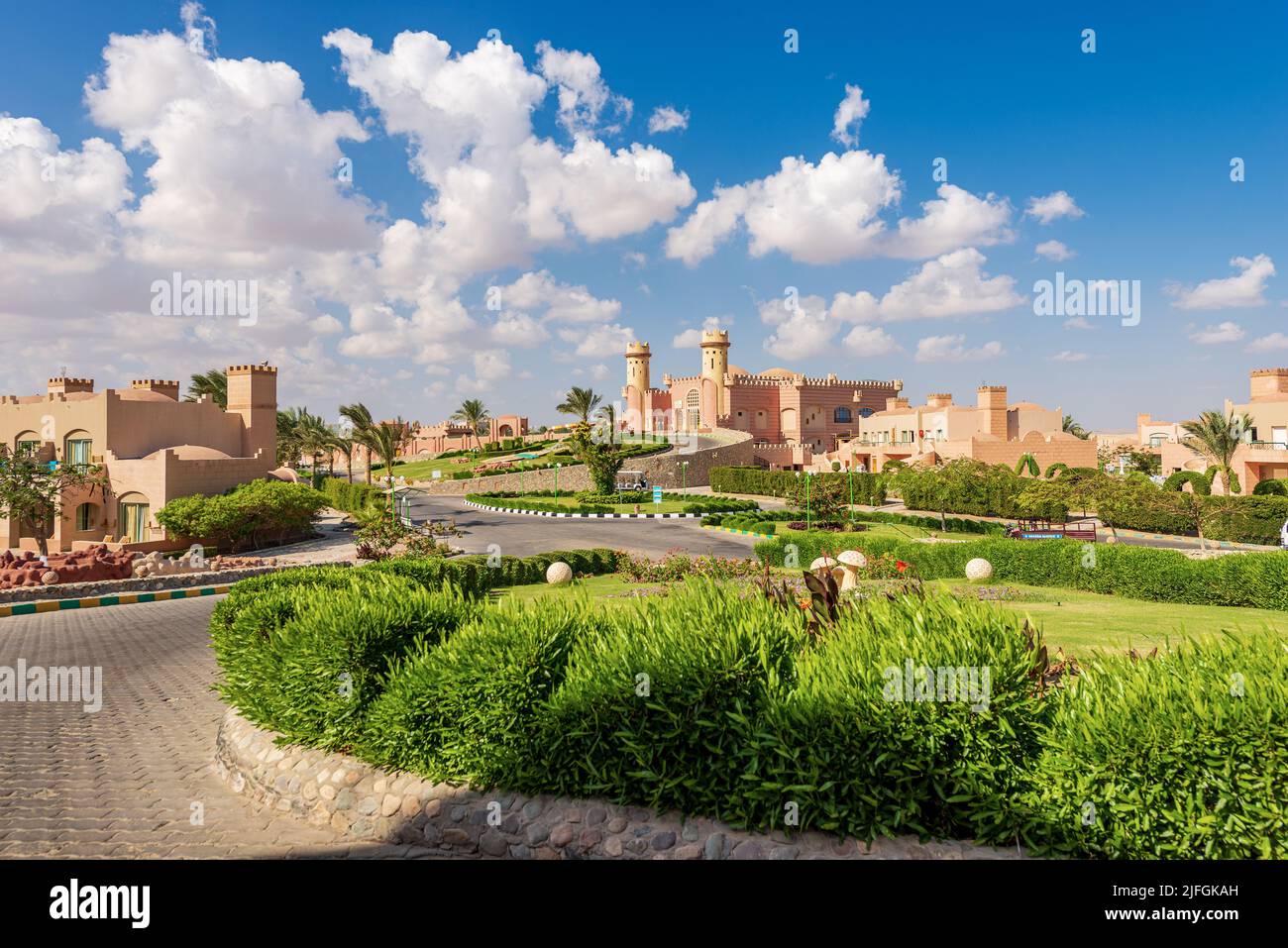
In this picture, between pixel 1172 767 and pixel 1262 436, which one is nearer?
pixel 1172 767

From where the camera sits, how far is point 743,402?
262ft

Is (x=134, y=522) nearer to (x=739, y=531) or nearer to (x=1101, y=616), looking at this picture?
(x=739, y=531)

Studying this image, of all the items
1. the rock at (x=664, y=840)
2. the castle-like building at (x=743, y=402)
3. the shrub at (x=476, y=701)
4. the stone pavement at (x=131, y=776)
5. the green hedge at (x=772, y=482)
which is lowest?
the stone pavement at (x=131, y=776)

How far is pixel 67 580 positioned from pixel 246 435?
61.7 ft

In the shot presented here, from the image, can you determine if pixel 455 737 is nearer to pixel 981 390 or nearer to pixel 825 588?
pixel 825 588

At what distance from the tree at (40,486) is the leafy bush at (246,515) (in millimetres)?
4303

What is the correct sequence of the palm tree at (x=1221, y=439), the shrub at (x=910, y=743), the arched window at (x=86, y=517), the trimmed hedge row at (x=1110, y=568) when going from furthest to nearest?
the palm tree at (x=1221, y=439) → the arched window at (x=86, y=517) → the trimmed hedge row at (x=1110, y=568) → the shrub at (x=910, y=743)

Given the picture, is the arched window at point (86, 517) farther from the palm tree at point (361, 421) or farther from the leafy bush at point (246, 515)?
the palm tree at point (361, 421)

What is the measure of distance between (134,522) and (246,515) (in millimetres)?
4640

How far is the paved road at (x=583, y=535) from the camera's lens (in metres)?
25.1

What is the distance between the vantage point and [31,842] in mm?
5781

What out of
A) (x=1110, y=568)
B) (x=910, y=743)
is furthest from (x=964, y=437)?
(x=910, y=743)

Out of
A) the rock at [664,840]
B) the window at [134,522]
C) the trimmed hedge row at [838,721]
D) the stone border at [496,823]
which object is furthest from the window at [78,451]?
the rock at [664,840]
